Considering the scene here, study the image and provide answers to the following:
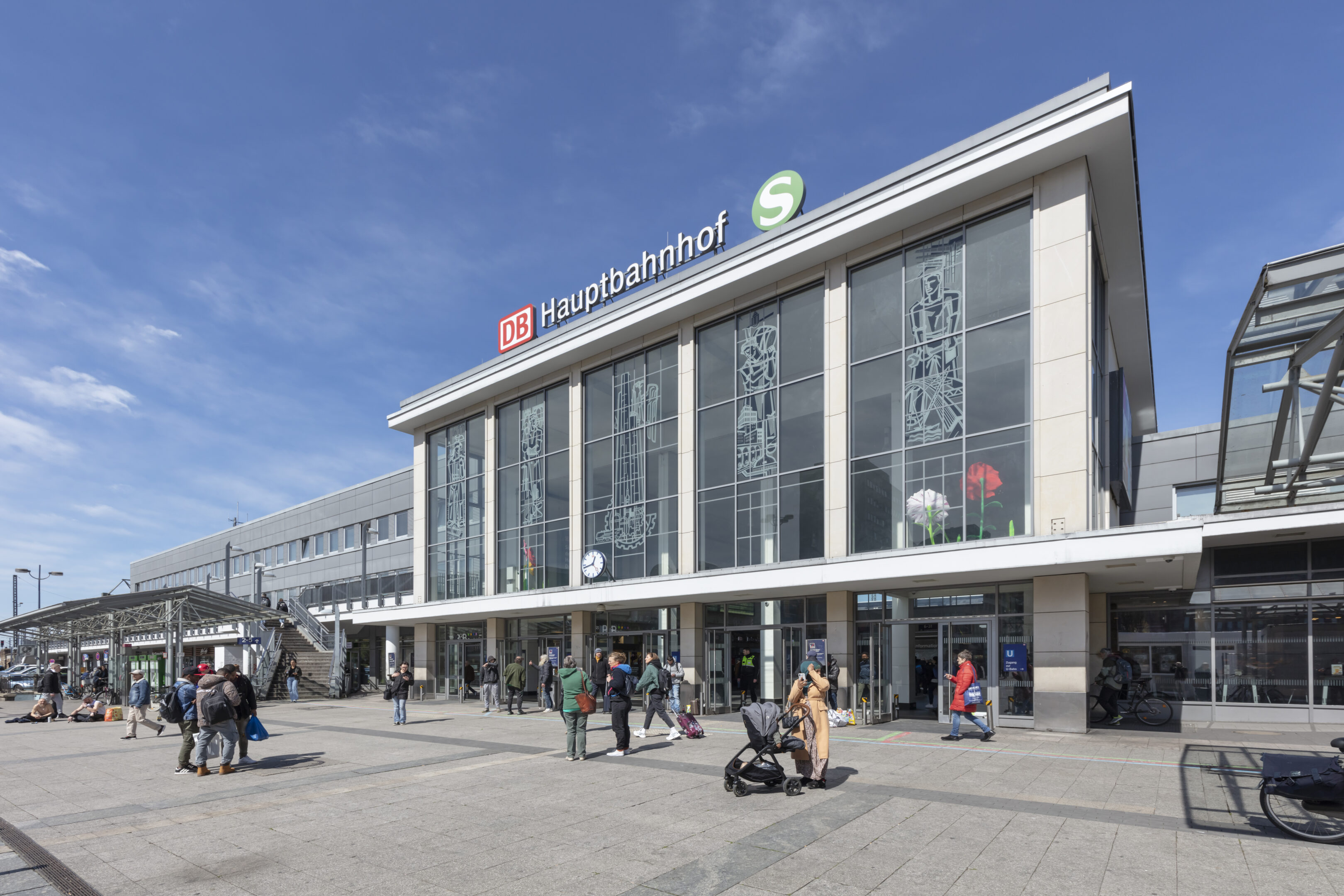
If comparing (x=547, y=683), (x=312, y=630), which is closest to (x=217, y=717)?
(x=547, y=683)

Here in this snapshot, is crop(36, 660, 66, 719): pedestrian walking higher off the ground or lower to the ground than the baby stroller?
lower

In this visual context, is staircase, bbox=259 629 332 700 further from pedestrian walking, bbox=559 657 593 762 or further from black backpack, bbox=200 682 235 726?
pedestrian walking, bbox=559 657 593 762

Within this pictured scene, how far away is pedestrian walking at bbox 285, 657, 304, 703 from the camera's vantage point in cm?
3120

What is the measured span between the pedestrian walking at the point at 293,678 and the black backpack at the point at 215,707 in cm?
2061

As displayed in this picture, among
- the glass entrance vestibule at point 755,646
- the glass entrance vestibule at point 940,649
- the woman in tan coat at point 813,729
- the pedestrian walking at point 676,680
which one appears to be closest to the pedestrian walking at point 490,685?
the pedestrian walking at point 676,680

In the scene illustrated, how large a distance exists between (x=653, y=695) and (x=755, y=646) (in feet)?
17.1

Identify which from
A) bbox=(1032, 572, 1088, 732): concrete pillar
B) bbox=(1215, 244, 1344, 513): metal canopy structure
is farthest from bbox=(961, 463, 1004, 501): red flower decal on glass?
bbox=(1215, 244, 1344, 513): metal canopy structure

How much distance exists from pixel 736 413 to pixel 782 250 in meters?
4.36

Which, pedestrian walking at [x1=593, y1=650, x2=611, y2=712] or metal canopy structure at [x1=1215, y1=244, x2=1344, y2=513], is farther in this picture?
pedestrian walking at [x1=593, y1=650, x2=611, y2=712]

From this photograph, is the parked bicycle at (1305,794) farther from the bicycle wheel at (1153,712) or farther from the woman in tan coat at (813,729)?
the bicycle wheel at (1153,712)

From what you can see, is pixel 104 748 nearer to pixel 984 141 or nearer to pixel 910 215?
pixel 910 215

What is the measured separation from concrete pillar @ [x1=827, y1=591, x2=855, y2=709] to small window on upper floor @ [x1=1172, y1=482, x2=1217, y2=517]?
10.3 metres

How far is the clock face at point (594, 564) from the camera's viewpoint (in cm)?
2472

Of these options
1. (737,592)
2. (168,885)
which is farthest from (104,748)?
(737,592)
